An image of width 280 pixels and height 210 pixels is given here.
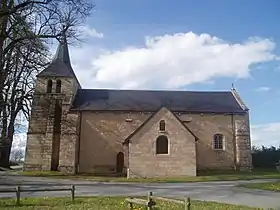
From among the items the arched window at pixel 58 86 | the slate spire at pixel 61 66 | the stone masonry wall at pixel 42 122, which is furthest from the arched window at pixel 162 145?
the arched window at pixel 58 86

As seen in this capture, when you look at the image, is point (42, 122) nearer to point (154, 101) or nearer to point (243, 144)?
point (154, 101)

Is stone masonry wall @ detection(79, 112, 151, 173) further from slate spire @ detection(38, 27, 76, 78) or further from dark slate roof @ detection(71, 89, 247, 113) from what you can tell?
slate spire @ detection(38, 27, 76, 78)

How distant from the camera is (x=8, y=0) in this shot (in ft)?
50.7

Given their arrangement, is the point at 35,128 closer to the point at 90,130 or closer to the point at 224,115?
the point at 90,130

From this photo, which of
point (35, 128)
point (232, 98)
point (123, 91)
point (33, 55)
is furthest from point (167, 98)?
point (33, 55)

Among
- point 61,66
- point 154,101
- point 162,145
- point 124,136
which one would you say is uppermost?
point 61,66

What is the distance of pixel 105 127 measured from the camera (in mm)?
41594

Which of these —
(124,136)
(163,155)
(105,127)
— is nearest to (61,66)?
(105,127)

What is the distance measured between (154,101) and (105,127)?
753 centimetres

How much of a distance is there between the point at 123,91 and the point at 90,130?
8227 millimetres

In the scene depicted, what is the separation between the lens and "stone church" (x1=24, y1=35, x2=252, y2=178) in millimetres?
39375

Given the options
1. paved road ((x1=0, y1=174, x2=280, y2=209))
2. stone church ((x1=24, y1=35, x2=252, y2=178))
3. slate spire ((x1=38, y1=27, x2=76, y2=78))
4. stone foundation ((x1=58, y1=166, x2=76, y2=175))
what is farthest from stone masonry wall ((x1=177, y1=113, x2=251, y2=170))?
paved road ((x1=0, y1=174, x2=280, y2=209))

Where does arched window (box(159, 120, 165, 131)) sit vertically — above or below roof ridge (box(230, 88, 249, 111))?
below

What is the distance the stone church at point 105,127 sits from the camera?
129 feet
